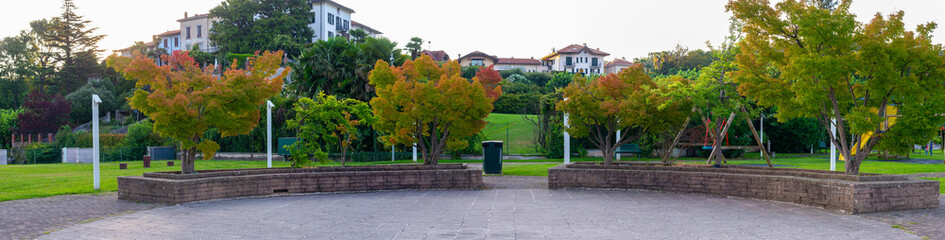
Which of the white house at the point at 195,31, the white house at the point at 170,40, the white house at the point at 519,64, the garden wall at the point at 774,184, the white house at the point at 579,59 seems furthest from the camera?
the white house at the point at 519,64

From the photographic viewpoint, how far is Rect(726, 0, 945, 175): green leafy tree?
10.2m

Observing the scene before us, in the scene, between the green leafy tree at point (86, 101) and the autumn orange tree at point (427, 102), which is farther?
the green leafy tree at point (86, 101)

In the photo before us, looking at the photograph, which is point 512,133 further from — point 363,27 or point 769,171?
point 363,27

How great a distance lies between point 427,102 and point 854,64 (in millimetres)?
8972

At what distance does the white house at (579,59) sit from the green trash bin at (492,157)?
9258 cm

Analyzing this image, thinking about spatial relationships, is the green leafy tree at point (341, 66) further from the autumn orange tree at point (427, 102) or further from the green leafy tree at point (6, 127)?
the green leafy tree at point (6, 127)

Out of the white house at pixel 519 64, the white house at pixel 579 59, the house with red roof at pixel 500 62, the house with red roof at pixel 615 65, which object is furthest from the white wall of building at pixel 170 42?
the house with red roof at pixel 615 65

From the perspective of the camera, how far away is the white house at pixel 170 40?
88231mm

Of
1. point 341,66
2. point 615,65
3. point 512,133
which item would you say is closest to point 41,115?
point 341,66

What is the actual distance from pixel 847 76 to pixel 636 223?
5.41 meters

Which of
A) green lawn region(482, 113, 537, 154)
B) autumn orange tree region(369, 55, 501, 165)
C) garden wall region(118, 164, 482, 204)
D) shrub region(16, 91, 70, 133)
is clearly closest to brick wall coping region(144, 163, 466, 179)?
garden wall region(118, 164, 482, 204)

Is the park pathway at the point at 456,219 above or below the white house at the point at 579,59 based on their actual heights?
below

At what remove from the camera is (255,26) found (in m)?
61.0

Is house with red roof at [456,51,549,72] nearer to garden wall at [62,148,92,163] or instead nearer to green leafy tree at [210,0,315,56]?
green leafy tree at [210,0,315,56]
